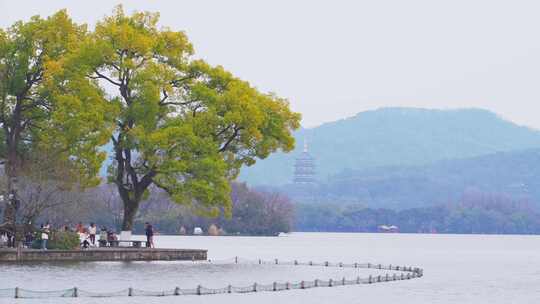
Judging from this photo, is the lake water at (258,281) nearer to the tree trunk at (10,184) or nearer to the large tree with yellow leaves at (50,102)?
the tree trunk at (10,184)

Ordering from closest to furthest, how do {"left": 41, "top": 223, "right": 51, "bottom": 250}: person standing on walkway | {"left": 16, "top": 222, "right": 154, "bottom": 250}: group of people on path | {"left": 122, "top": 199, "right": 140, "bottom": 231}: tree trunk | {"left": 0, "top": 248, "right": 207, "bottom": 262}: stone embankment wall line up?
{"left": 0, "top": 248, "right": 207, "bottom": 262}: stone embankment wall
{"left": 41, "top": 223, "right": 51, "bottom": 250}: person standing on walkway
{"left": 16, "top": 222, "right": 154, "bottom": 250}: group of people on path
{"left": 122, "top": 199, "right": 140, "bottom": 231}: tree trunk

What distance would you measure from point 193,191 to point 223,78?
992 centimetres

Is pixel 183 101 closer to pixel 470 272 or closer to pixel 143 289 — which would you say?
pixel 470 272

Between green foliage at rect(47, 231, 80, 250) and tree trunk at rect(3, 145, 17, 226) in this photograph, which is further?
tree trunk at rect(3, 145, 17, 226)

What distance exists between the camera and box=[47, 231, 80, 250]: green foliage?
75750mm

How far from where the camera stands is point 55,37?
277ft

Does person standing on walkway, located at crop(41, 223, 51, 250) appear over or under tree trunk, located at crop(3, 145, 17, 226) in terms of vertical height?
under

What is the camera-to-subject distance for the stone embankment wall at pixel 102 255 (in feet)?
236

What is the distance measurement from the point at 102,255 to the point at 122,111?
12518 mm

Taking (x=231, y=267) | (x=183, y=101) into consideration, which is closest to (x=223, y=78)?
(x=183, y=101)

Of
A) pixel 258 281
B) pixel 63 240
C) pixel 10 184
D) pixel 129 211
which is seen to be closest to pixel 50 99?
pixel 10 184

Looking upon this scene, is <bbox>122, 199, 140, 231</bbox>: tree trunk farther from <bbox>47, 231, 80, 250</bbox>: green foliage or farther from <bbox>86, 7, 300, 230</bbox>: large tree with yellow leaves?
<bbox>47, 231, 80, 250</bbox>: green foliage

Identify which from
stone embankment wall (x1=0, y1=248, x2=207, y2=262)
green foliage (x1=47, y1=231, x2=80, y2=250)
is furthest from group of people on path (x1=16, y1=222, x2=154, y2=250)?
stone embankment wall (x1=0, y1=248, x2=207, y2=262)

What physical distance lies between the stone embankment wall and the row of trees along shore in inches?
155
